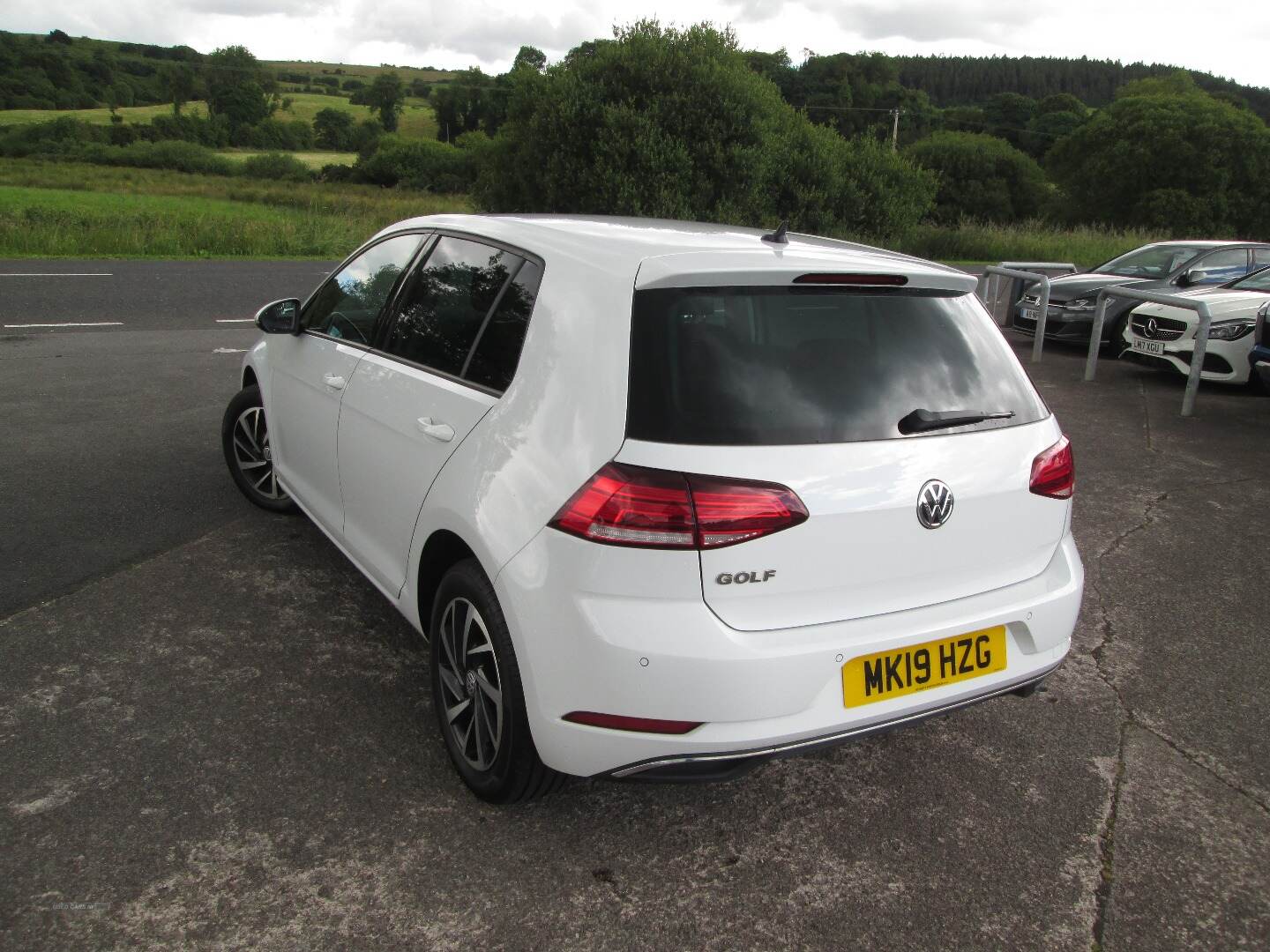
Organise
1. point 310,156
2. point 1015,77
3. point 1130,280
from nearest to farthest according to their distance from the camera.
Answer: point 1130,280
point 310,156
point 1015,77

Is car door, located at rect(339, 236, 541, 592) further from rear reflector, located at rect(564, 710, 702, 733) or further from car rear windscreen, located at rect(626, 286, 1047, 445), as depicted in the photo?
rear reflector, located at rect(564, 710, 702, 733)

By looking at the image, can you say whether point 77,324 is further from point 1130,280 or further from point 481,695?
point 1130,280

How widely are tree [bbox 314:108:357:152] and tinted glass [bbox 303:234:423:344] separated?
319ft

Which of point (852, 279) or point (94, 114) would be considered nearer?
point (852, 279)

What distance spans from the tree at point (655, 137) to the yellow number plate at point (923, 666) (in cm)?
1323

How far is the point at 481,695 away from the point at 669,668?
2.44ft

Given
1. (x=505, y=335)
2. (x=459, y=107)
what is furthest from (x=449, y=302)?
(x=459, y=107)

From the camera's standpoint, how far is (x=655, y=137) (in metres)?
15.5

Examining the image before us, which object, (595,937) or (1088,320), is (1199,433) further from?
(595,937)

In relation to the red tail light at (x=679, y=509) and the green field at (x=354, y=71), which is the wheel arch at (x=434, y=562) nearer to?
the red tail light at (x=679, y=509)

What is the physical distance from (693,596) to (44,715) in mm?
2288

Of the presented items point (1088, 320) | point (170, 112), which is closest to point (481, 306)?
point (1088, 320)

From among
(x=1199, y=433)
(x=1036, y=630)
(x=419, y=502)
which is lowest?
(x=1199, y=433)

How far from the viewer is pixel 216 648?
3.85 metres
